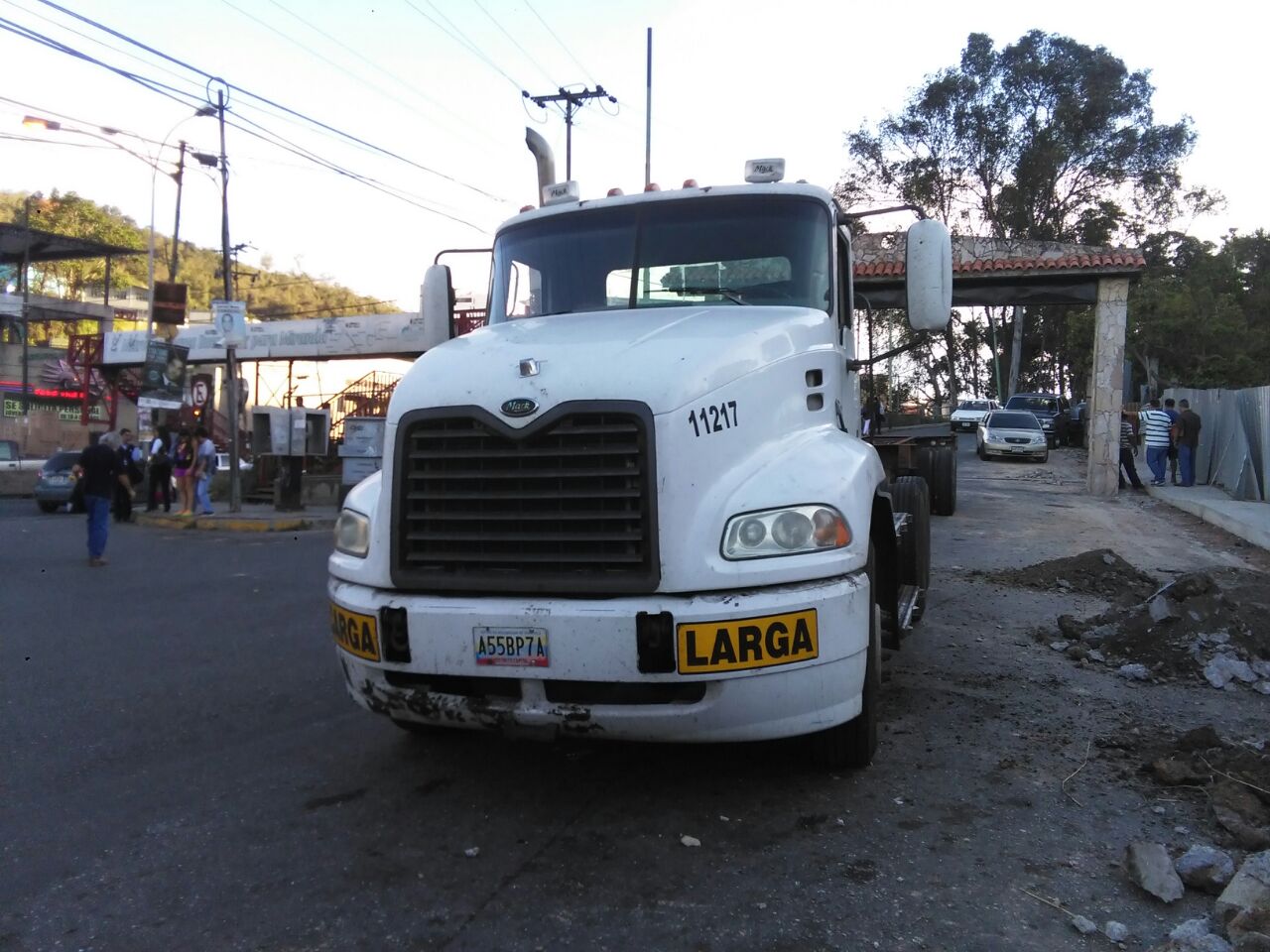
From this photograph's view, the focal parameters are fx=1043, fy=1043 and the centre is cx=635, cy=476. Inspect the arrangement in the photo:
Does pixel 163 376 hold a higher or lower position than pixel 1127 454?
higher

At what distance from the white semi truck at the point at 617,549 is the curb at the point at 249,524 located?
13.6 meters

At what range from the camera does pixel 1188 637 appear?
632 cm

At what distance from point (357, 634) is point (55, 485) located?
68.8ft

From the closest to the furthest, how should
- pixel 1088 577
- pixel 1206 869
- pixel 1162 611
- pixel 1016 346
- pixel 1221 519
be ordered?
pixel 1206 869 → pixel 1162 611 → pixel 1088 577 → pixel 1221 519 → pixel 1016 346

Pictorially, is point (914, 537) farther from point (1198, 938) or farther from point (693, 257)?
point (1198, 938)

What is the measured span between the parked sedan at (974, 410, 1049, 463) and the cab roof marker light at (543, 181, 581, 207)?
994 inches

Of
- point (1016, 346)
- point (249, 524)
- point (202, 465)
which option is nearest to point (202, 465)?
point (202, 465)

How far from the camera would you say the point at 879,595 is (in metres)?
4.86

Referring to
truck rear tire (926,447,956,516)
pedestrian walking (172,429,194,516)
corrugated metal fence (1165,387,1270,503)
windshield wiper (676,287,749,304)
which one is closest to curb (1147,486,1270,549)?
corrugated metal fence (1165,387,1270,503)

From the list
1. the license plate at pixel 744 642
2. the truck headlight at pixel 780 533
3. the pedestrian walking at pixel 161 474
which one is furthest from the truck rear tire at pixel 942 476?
the pedestrian walking at pixel 161 474

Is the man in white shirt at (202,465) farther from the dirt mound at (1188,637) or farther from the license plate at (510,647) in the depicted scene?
the license plate at (510,647)

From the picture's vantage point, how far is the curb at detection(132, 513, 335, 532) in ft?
56.4

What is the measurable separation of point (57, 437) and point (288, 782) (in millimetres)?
A: 40830

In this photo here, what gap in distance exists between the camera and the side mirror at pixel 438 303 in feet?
21.2
